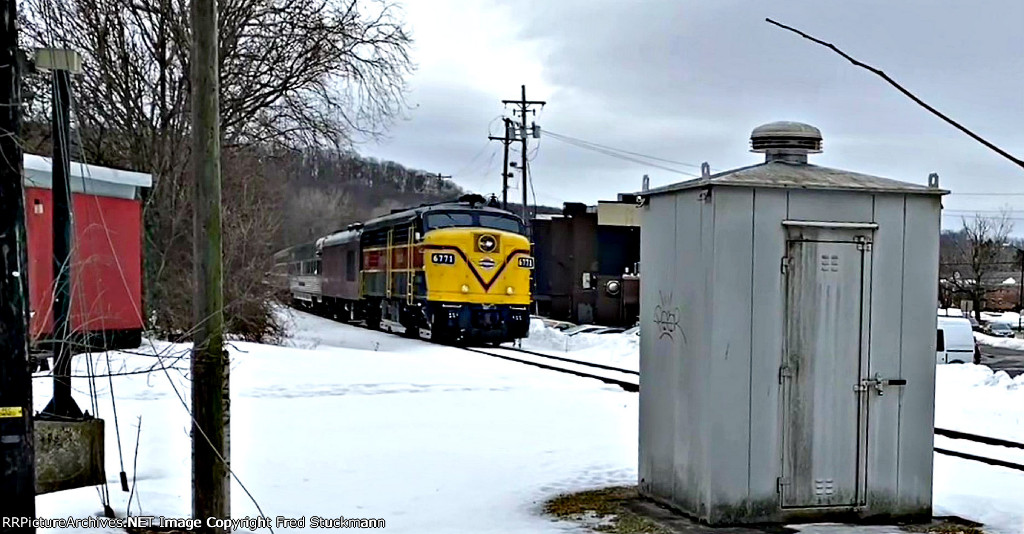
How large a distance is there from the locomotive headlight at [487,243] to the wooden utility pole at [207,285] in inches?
809

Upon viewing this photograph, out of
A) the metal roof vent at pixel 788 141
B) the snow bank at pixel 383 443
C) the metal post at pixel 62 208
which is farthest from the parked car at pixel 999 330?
the metal post at pixel 62 208

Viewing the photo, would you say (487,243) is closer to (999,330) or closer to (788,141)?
(788,141)

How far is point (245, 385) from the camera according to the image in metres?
15.4

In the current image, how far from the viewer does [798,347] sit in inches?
301

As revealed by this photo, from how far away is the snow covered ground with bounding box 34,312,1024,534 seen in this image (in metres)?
7.77

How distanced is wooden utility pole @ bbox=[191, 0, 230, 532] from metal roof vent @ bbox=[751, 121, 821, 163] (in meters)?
4.50

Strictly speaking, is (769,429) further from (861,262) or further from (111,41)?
(111,41)

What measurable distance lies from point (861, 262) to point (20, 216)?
566cm

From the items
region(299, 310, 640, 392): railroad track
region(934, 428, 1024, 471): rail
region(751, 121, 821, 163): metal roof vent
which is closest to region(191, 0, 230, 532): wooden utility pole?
region(751, 121, 821, 163): metal roof vent

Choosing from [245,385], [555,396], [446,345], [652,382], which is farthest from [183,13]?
[652,382]

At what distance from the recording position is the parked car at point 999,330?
199ft

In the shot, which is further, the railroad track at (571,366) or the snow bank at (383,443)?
the railroad track at (571,366)

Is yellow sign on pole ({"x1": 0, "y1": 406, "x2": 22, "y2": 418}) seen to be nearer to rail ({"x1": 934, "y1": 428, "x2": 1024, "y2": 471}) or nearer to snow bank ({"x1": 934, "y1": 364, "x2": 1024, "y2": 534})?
snow bank ({"x1": 934, "y1": 364, "x2": 1024, "y2": 534})

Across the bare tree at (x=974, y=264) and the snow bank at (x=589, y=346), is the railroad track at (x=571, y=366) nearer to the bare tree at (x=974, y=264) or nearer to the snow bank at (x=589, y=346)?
the snow bank at (x=589, y=346)
